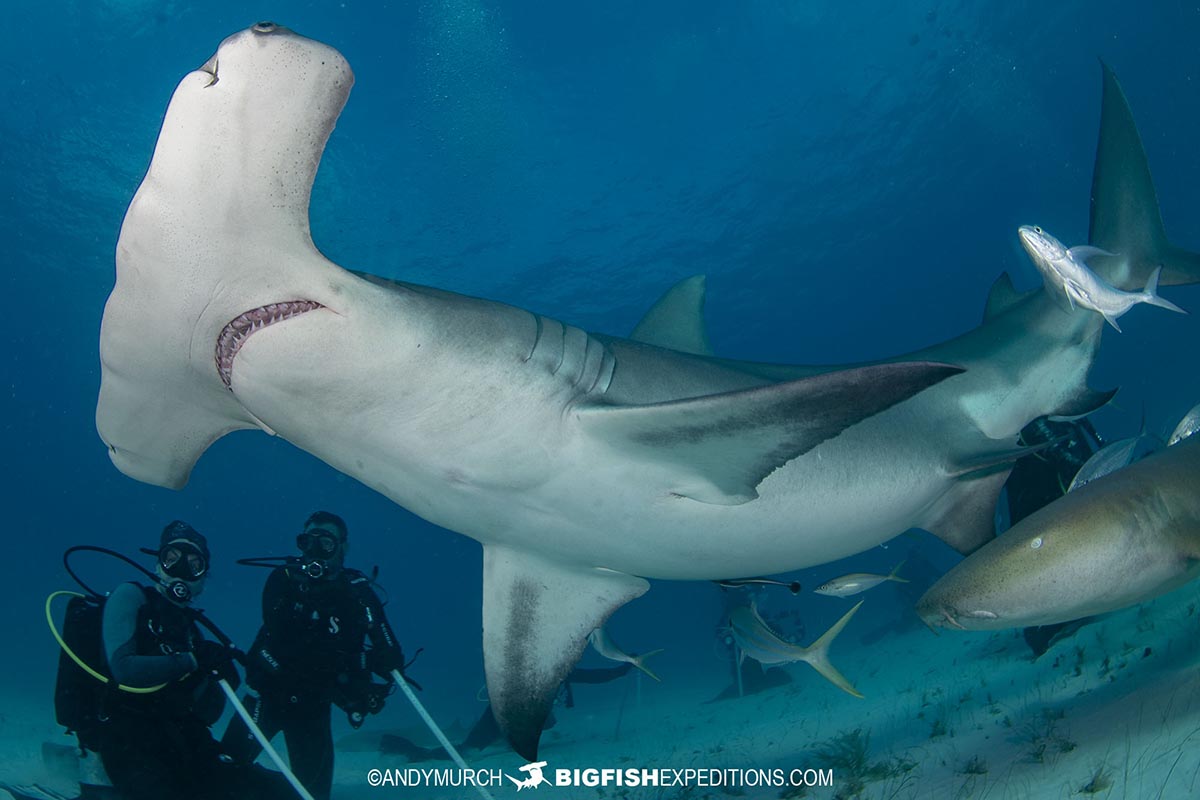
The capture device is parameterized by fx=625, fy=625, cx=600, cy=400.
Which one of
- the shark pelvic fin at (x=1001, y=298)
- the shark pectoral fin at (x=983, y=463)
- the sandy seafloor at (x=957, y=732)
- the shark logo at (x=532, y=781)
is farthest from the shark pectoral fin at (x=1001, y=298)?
the shark logo at (x=532, y=781)

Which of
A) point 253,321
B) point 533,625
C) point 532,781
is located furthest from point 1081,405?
point 532,781

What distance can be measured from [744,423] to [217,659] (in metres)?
4.89

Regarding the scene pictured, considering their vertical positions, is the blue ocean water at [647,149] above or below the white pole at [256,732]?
above

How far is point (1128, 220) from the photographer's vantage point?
4.32m

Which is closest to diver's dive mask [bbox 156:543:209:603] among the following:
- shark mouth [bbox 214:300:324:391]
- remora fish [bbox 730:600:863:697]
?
shark mouth [bbox 214:300:324:391]

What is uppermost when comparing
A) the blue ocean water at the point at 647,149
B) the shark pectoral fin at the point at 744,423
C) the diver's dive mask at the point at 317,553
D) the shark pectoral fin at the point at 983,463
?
the blue ocean water at the point at 647,149

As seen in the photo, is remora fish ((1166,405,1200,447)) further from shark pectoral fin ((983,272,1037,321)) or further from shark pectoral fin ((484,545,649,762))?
shark pectoral fin ((484,545,649,762))

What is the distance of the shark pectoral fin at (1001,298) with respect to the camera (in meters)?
4.22

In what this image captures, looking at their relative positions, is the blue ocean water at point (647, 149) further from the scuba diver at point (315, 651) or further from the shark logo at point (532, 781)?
the shark logo at point (532, 781)

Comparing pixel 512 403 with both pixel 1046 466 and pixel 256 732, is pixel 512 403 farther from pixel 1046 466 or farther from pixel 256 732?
pixel 1046 466

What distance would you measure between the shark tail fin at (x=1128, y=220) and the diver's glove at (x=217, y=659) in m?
7.07

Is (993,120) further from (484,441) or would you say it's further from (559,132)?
(484,441)

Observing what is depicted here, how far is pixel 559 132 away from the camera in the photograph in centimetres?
2461

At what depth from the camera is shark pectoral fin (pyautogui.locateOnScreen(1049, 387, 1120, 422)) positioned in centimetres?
388
